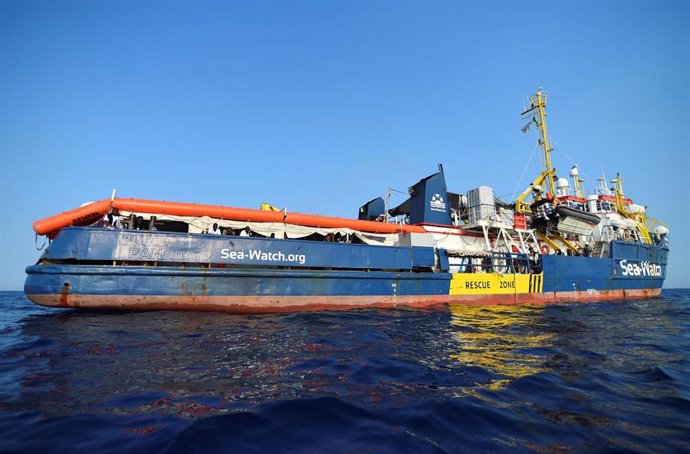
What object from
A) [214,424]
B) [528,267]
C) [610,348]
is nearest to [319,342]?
[214,424]

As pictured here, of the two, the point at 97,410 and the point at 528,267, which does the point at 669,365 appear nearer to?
the point at 97,410

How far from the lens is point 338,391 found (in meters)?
3.40

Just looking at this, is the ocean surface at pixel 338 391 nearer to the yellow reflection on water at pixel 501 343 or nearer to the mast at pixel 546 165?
the yellow reflection on water at pixel 501 343

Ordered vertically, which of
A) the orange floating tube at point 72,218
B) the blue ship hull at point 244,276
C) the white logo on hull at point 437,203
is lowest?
the blue ship hull at point 244,276

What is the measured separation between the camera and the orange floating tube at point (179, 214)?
9.23m

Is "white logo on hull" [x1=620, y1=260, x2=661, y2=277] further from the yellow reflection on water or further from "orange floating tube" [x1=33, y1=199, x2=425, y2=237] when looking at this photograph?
"orange floating tube" [x1=33, y1=199, x2=425, y2=237]

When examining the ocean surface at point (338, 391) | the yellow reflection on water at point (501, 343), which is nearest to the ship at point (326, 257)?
the ocean surface at point (338, 391)

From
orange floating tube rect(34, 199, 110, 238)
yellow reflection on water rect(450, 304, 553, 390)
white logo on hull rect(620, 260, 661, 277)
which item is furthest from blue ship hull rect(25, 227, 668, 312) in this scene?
white logo on hull rect(620, 260, 661, 277)

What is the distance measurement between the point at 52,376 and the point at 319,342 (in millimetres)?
3568

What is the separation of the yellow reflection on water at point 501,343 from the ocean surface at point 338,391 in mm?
46

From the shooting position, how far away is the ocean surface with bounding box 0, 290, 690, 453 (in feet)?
7.91

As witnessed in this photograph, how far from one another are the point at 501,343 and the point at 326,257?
6.38 metres

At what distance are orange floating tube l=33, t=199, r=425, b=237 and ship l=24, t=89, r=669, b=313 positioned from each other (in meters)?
0.03

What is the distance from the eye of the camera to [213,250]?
9727 mm
